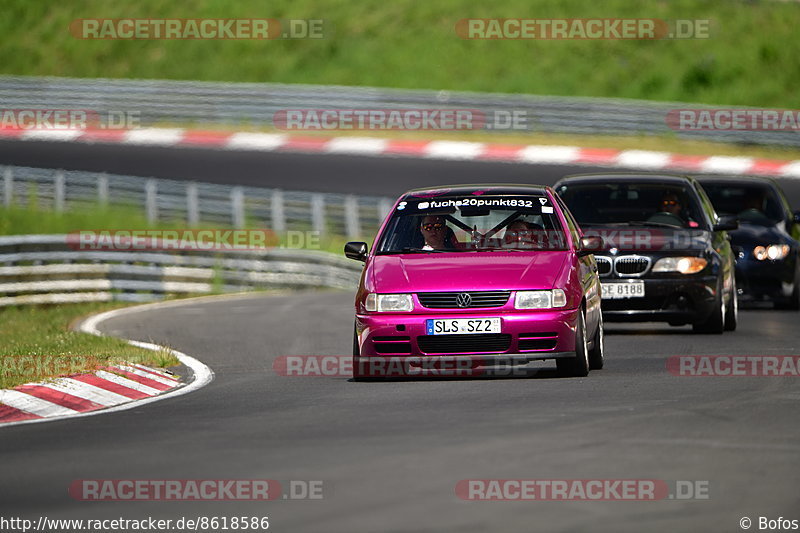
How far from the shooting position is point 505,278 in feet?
38.9

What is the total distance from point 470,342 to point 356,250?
148 cm

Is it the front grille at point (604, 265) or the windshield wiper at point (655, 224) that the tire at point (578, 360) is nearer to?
the front grille at point (604, 265)

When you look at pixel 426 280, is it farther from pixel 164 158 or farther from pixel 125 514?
pixel 164 158

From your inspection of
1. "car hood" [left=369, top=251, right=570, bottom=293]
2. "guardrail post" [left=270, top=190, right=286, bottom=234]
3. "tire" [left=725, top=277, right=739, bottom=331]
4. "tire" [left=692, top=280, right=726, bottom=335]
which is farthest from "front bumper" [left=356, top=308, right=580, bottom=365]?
"guardrail post" [left=270, top=190, right=286, bottom=234]

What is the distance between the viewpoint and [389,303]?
11.9 meters

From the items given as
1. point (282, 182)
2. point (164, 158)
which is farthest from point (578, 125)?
point (164, 158)

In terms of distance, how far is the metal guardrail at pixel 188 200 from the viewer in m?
36.0

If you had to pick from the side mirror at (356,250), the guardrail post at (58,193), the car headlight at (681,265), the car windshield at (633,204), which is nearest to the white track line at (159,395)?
the side mirror at (356,250)

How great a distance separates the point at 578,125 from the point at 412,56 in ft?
48.3

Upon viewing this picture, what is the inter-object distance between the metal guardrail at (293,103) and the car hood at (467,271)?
2658 cm

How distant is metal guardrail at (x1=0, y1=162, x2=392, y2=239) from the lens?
36.0 meters

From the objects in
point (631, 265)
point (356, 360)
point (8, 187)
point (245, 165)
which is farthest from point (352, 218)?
point (356, 360)

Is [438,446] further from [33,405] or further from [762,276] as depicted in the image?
[762,276]

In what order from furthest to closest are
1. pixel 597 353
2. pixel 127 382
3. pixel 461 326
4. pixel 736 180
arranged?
pixel 736 180 < pixel 597 353 < pixel 127 382 < pixel 461 326
